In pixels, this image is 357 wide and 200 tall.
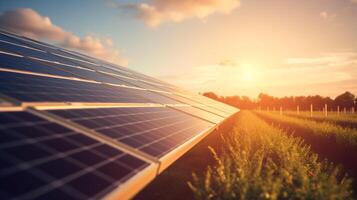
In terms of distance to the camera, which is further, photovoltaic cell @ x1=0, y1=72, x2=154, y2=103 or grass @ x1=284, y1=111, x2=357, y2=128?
grass @ x1=284, y1=111, x2=357, y2=128

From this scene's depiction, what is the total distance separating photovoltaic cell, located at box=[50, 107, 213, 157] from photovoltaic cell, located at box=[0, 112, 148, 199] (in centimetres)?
82

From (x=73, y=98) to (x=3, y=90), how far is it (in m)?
1.94

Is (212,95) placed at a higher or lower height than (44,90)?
higher

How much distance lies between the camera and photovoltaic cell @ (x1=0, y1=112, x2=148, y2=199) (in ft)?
11.2

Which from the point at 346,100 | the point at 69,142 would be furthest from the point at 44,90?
the point at 346,100

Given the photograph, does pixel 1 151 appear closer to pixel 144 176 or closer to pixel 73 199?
pixel 73 199

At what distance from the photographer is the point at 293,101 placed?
522ft

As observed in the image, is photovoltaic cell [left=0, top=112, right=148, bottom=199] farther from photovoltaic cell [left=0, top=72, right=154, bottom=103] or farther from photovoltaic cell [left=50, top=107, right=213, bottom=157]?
photovoltaic cell [left=0, top=72, right=154, bottom=103]

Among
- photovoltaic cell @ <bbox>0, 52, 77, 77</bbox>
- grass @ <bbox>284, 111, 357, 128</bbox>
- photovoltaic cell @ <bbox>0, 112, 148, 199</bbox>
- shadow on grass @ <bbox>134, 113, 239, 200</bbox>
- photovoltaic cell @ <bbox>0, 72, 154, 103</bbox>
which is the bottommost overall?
shadow on grass @ <bbox>134, 113, 239, 200</bbox>

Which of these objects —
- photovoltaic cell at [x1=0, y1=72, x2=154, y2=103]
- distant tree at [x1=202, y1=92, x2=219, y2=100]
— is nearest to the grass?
photovoltaic cell at [x1=0, y1=72, x2=154, y2=103]

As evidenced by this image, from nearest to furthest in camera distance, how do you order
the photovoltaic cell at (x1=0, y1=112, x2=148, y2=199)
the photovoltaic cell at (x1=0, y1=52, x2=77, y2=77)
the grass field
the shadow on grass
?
1. the photovoltaic cell at (x1=0, y1=112, x2=148, y2=199)
2. the grass field
3. the photovoltaic cell at (x1=0, y1=52, x2=77, y2=77)
4. the shadow on grass

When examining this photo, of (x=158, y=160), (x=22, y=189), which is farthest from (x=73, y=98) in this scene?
(x=22, y=189)

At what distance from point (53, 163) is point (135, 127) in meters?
3.61

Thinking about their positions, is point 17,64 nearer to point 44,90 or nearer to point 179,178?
point 44,90
